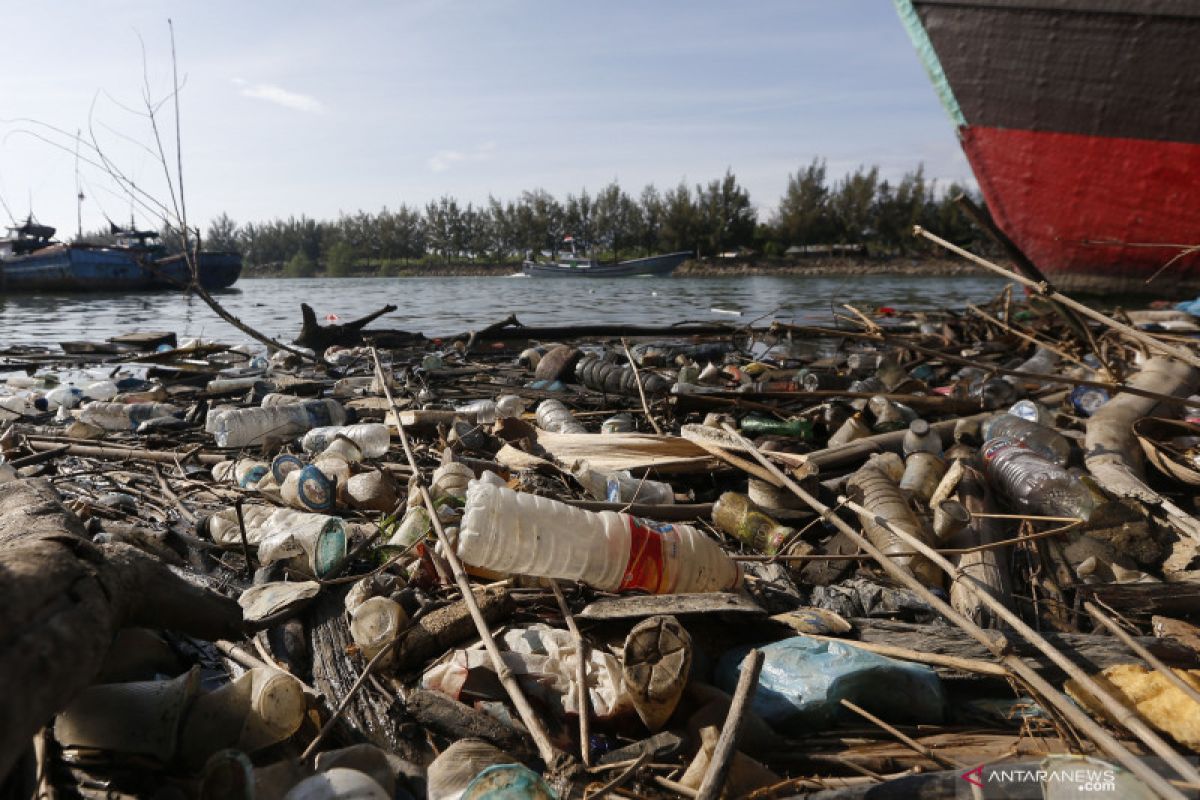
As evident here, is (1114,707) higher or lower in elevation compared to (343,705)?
higher

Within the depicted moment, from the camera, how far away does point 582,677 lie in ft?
4.54

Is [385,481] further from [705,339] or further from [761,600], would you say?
[705,339]

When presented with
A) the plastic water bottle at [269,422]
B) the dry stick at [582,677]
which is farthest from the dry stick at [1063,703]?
the plastic water bottle at [269,422]

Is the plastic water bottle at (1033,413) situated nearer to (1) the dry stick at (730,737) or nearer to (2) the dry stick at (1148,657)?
(2) the dry stick at (1148,657)

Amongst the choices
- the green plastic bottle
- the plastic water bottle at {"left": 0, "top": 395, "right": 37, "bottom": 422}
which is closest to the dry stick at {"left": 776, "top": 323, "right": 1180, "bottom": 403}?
the green plastic bottle

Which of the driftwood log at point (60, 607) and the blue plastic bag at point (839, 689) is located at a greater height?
the driftwood log at point (60, 607)

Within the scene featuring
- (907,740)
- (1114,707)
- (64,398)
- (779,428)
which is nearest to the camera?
(1114,707)

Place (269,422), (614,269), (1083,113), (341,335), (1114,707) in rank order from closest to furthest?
1. (1114,707)
2. (269,422)
3. (341,335)
4. (1083,113)
5. (614,269)

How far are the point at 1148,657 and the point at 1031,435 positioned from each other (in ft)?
5.74

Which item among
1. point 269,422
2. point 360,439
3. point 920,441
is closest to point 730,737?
point 920,441

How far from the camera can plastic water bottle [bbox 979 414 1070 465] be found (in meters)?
2.80

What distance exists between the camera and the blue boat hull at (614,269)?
44000mm

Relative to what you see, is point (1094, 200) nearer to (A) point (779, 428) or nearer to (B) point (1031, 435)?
(B) point (1031, 435)

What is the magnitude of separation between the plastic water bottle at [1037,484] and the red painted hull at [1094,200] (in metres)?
8.25
